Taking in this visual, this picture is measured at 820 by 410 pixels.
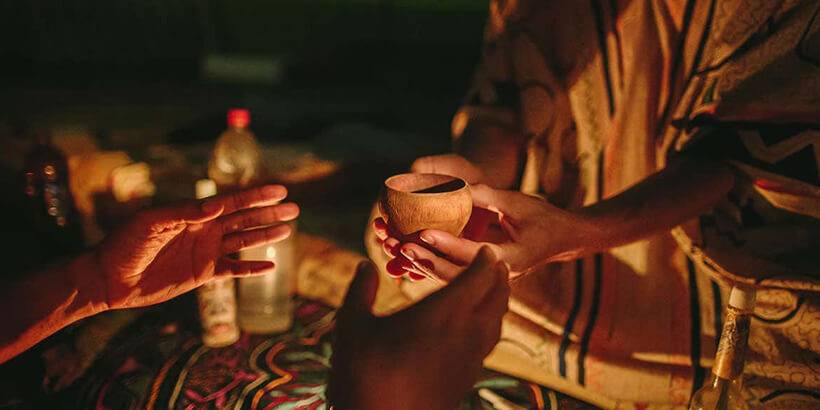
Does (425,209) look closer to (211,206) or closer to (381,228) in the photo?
(381,228)

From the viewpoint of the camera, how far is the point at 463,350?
3.59 ft

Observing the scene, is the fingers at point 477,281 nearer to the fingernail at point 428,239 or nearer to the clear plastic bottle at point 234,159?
the fingernail at point 428,239

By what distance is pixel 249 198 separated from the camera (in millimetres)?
1659

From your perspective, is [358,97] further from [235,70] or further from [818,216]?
[818,216]

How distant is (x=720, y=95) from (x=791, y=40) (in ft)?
0.73

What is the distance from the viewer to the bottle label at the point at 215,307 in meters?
2.02

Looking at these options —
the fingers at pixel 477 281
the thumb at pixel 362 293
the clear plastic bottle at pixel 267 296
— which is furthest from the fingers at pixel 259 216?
the fingers at pixel 477 281

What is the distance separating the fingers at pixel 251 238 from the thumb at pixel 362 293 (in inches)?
26.1

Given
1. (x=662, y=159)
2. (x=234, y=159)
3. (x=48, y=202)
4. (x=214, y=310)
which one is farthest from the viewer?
(x=234, y=159)

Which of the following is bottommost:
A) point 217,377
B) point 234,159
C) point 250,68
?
point 217,377

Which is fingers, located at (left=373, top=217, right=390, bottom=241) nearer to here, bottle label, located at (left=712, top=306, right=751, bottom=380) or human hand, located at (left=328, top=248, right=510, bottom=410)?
human hand, located at (left=328, top=248, right=510, bottom=410)

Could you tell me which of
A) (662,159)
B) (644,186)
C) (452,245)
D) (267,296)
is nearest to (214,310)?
(267,296)

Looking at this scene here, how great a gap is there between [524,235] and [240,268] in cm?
89

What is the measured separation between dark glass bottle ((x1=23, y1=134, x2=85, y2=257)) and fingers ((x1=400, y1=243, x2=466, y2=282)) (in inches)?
76.1
